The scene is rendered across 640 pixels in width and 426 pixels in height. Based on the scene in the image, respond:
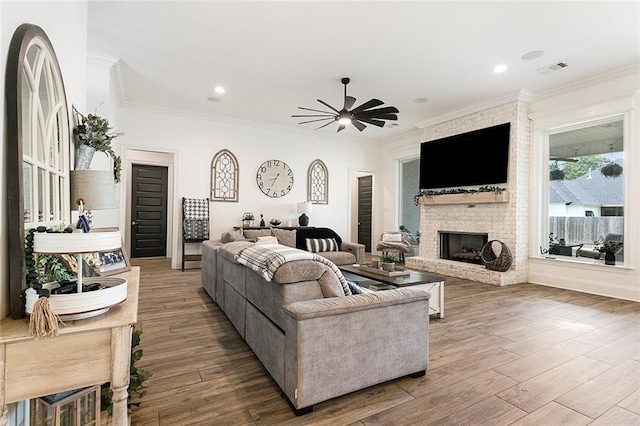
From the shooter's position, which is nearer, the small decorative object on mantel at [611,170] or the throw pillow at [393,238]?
the small decorative object on mantel at [611,170]

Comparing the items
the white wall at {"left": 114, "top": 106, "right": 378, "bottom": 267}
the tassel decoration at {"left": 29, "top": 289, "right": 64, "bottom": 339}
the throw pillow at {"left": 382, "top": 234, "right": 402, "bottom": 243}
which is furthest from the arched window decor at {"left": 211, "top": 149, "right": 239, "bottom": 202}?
the tassel decoration at {"left": 29, "top": 289, "right": 64, "bottom": 339}

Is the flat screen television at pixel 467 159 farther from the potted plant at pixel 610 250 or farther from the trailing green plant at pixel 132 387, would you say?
the trailing green plant at pixel 132 387

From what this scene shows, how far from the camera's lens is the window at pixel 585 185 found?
15.3 feet

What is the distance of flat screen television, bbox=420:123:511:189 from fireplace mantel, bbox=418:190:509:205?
0.21 metres

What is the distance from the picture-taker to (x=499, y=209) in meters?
5.56

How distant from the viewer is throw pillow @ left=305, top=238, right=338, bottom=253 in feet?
19.1

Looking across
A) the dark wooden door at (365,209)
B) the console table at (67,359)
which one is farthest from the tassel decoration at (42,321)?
the dark wooden door at (365,209)

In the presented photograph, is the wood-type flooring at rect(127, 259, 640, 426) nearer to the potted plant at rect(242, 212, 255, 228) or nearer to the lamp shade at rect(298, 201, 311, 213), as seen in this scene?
the potted plant at rect(242, 212, 255, 228)

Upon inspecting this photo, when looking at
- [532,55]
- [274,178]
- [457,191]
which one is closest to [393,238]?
[457,191]

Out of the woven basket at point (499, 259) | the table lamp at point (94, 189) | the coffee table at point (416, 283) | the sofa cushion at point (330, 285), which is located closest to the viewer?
the table lamp at point (94, 189)

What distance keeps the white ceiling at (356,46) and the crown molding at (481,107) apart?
0.33 feet

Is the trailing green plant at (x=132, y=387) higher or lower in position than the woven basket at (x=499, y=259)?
lower

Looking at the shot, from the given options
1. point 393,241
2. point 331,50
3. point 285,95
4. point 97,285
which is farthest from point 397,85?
point 97,285

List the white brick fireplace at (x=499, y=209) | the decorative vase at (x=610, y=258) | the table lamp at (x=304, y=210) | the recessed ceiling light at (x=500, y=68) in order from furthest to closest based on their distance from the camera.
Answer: the table lamp at (x=304, y=210) → the white brick fireplace at (x=499, y=209) → the decorative vase at (x=610, y=258) → the recessed ceiling light at (x=500, y=68)
